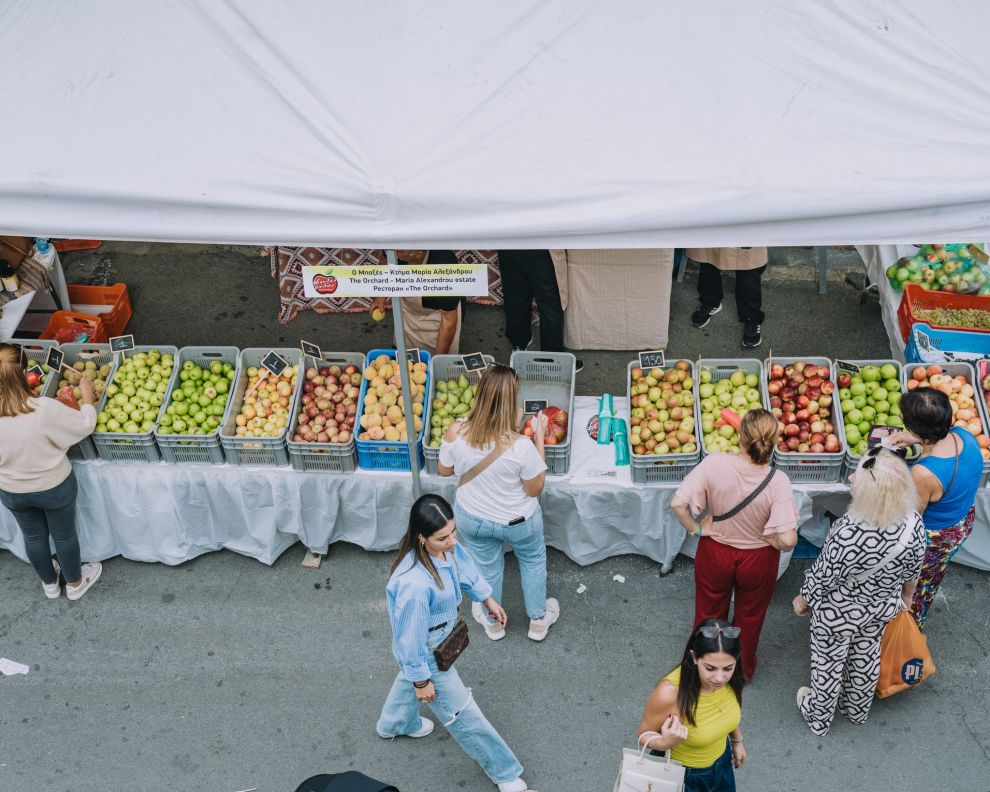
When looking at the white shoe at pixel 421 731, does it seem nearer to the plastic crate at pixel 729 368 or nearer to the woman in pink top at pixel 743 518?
the woman in pink top at pixel 743 518

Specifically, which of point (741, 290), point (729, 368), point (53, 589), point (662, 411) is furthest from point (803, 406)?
point (53, 589)

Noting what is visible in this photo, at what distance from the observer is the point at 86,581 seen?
18.7 feet

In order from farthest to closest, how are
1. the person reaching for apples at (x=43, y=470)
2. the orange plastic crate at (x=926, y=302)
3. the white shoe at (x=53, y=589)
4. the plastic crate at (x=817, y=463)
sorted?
1. the orange plastic crate at (x=926, y=302)
2. the white shoe at (x=53, y=589)
3. the plastic crate at (x=817, y=463)
4. the person reaching for apples at (x=43, y=470)

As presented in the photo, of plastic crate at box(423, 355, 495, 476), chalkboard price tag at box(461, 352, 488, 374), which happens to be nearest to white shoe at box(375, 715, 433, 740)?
plastic crate at box(423, 355, 495, 476)

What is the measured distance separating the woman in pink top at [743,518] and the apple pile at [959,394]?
139 cm

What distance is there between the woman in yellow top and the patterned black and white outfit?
88 cm

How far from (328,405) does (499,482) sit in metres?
1.41

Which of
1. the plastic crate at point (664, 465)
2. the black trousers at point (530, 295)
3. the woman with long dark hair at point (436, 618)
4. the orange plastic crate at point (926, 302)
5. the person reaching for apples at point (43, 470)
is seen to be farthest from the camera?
the black trousers at point (530, 295)

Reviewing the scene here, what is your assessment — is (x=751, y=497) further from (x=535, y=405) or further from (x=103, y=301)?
(x=103, y=301)

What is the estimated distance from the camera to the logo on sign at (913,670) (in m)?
4.64

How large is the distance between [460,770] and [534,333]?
3.58m

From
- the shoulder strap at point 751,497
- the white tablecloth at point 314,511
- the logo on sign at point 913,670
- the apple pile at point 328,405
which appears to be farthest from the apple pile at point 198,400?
the logo on sign at point 913,670

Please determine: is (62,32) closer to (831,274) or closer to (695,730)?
(695,730)

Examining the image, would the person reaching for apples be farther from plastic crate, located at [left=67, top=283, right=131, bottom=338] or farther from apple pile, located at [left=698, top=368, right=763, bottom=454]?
apple pile, located at [left=698, top=368, right=763, bottom=454]
